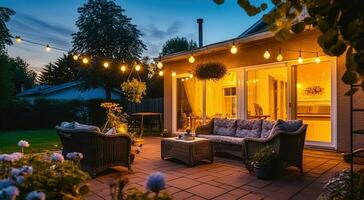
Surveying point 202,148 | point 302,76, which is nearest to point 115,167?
point 202,148

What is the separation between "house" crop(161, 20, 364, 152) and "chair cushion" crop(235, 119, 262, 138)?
5.36 feet

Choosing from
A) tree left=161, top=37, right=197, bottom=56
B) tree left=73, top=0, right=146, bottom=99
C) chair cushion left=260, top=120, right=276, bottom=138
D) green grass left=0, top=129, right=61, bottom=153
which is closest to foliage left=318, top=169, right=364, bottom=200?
chair cushion left=260, top=120, right=276, bottom=138

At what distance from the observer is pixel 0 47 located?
13.9 metres

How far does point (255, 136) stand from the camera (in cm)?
570

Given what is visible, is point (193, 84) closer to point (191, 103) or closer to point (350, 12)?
point (191, 103)

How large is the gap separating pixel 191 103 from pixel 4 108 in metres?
8.99

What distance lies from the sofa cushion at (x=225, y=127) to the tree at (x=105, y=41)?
10962mm

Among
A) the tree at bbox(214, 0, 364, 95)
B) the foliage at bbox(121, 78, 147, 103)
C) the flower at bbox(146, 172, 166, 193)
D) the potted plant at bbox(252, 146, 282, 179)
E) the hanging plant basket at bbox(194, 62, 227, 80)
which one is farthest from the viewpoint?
the foliage at bbox(121, 78, 147, 103)

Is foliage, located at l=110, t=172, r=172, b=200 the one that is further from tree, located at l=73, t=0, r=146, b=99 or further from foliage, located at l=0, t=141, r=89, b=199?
tree, located at l=73, t=0, r=146, b=99

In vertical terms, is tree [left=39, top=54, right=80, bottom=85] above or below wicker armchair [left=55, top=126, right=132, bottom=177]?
above

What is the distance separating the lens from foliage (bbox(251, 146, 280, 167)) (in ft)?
13.6

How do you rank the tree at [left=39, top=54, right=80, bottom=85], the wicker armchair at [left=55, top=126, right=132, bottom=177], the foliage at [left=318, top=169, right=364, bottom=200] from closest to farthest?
the foliage at [left=318, top=169, right=364, bottom=200] → the wicker armchair at [left=55, top=126, right=132, bottom=177] → the tree at [left=39, top=54, right=80, bottom=85]

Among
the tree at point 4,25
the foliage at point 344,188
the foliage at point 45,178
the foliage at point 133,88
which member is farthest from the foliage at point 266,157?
the tree at point 4,25

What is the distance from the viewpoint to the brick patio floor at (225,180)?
3512 millimetres
